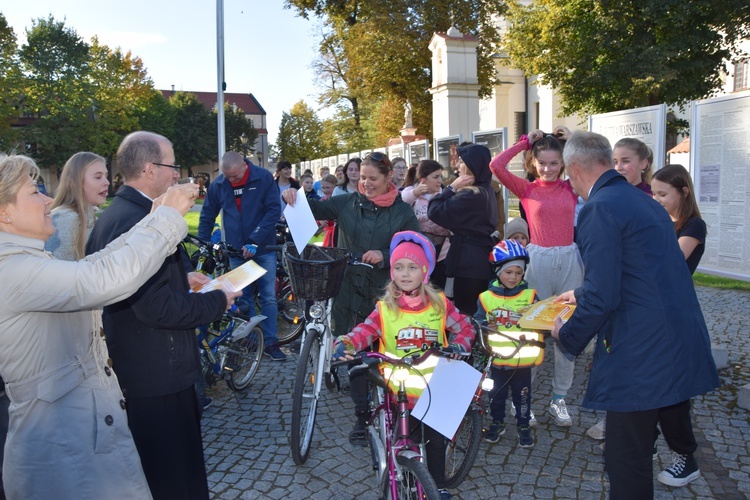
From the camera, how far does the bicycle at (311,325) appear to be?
3.99 meters

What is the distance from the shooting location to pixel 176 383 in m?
2.66

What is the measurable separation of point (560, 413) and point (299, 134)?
2277 inches

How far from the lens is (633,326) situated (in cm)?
271

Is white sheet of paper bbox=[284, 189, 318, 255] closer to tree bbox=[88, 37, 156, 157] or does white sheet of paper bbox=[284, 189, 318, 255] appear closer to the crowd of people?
the crowd of people

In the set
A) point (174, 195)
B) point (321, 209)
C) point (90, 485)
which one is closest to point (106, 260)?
point (174, 195)

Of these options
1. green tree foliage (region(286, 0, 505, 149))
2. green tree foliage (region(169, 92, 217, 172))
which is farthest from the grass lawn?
green tree foliage (region(169, 92, 217, 172))

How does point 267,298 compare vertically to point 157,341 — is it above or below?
below

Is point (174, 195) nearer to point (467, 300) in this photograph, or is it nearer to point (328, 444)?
point (328, 444)

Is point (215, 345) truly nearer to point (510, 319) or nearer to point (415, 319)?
point (415, 319)

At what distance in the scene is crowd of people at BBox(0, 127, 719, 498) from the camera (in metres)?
2.10

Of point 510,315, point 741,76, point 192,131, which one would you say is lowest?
point 510,315

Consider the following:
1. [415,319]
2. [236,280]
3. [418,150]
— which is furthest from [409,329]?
[418,150]

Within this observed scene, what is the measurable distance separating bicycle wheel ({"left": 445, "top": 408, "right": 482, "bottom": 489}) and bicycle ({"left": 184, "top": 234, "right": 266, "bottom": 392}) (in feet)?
7.77

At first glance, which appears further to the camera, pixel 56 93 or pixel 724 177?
pixel 56 93
